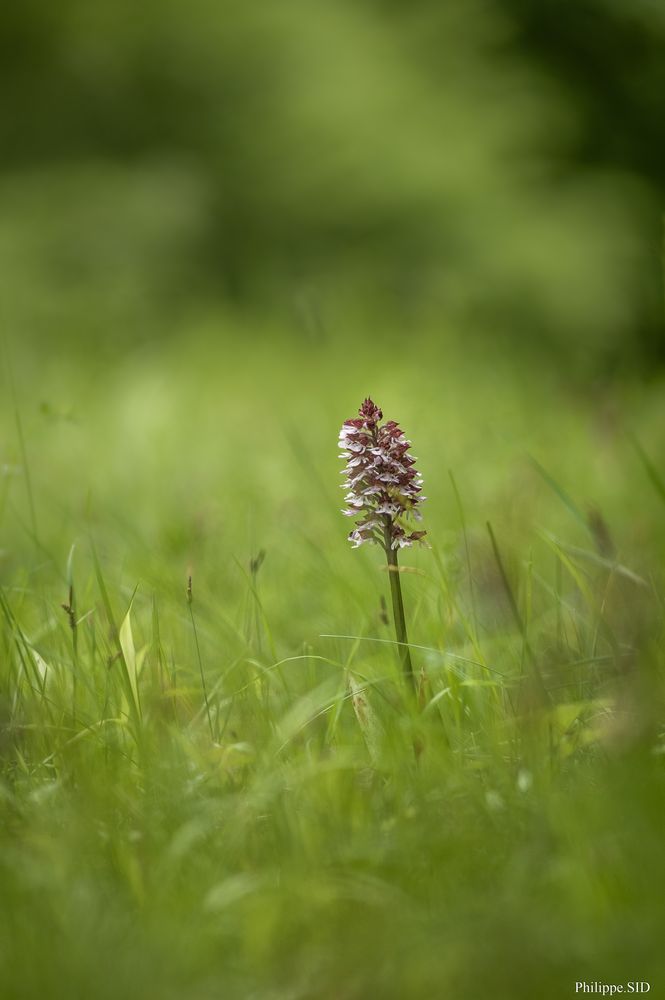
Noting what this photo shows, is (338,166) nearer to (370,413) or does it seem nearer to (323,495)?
(323,495)

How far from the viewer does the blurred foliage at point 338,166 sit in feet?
15.1

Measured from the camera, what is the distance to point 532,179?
4836 millimetres

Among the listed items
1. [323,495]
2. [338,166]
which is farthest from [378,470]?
[338,166]

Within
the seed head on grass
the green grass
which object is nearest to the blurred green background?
the green grass

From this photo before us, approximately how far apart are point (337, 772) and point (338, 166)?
448 centimetres

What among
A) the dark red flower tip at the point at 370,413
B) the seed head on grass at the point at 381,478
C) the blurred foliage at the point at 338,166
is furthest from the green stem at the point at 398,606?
the blurred foliage at the point at 338,166

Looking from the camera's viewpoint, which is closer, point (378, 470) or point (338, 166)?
point (378, 470)

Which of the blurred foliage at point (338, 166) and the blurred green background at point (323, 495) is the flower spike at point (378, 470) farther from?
the blurred foliage at point (338, 166)

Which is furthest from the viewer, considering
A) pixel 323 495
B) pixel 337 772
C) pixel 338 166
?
pixel 338 166

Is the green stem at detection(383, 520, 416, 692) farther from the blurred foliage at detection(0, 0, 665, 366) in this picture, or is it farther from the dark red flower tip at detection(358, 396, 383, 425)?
the blurred foliage at detection(0, 0, 665, 366)

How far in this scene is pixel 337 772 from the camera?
1306 millimetres

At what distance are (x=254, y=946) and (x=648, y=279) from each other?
4.24m

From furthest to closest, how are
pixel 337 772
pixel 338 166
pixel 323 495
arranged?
pixel 338 166, pixel 323 495, pixel 337 772

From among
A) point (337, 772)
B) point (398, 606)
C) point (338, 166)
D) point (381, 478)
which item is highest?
point (338, 166)
